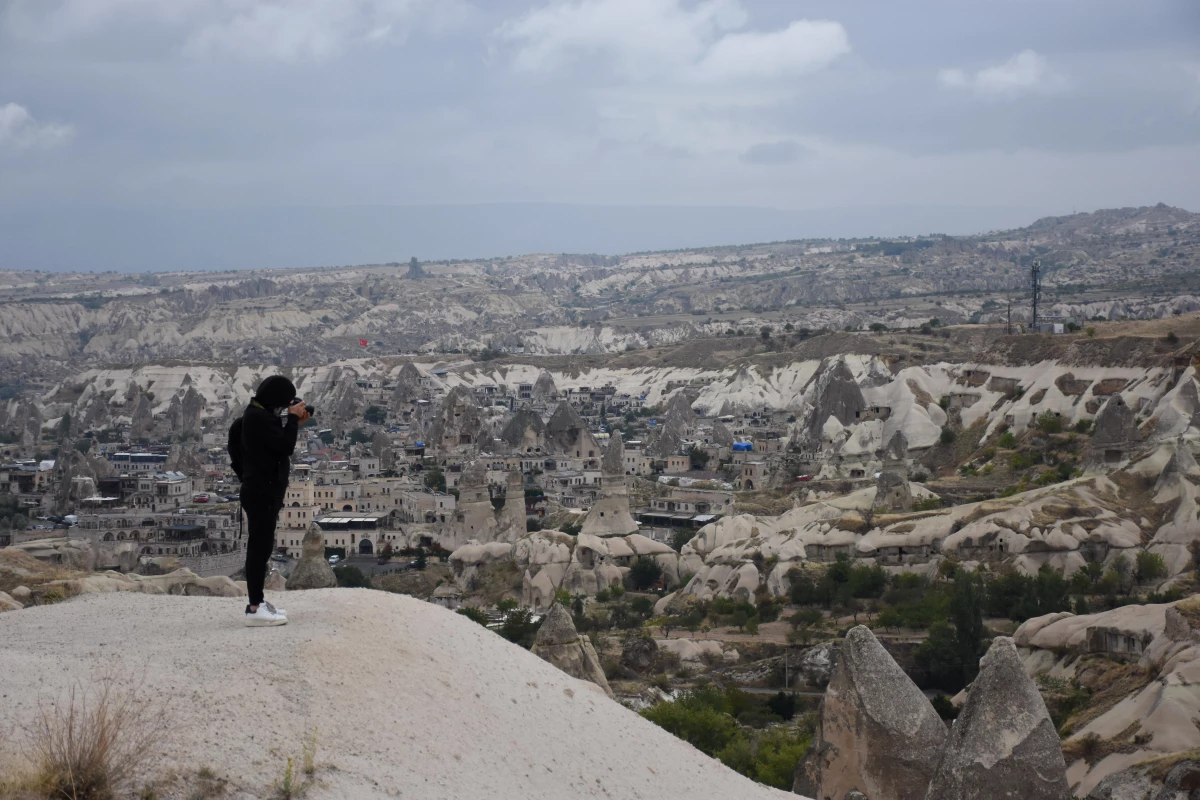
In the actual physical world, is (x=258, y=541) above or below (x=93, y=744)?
above

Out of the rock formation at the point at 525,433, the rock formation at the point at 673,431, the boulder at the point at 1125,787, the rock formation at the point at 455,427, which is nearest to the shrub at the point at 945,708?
the boulder at the point at 1125,787

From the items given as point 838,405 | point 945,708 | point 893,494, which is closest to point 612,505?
point 893,494

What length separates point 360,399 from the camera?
103 metres

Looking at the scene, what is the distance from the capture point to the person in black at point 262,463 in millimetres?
9188

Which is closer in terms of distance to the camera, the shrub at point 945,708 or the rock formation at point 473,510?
the shrub at point 945,708

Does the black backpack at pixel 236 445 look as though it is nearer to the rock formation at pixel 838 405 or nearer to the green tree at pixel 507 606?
the green tree at pixel 507 606

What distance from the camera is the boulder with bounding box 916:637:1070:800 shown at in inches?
394

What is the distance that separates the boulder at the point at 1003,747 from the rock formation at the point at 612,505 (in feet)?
104

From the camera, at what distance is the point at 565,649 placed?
15.1 m

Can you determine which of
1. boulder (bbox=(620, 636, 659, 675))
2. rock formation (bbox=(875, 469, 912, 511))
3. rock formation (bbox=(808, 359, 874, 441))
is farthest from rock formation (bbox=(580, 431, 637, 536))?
rock formation (bbox=(808, 359, 874, 441))

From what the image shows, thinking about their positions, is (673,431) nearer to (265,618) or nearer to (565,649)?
(565,649)

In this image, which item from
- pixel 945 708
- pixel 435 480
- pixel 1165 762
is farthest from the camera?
→ pixel 435 480

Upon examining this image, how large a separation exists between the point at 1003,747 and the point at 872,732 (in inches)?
52.0

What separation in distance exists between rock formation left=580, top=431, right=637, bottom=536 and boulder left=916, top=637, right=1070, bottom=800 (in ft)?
104
